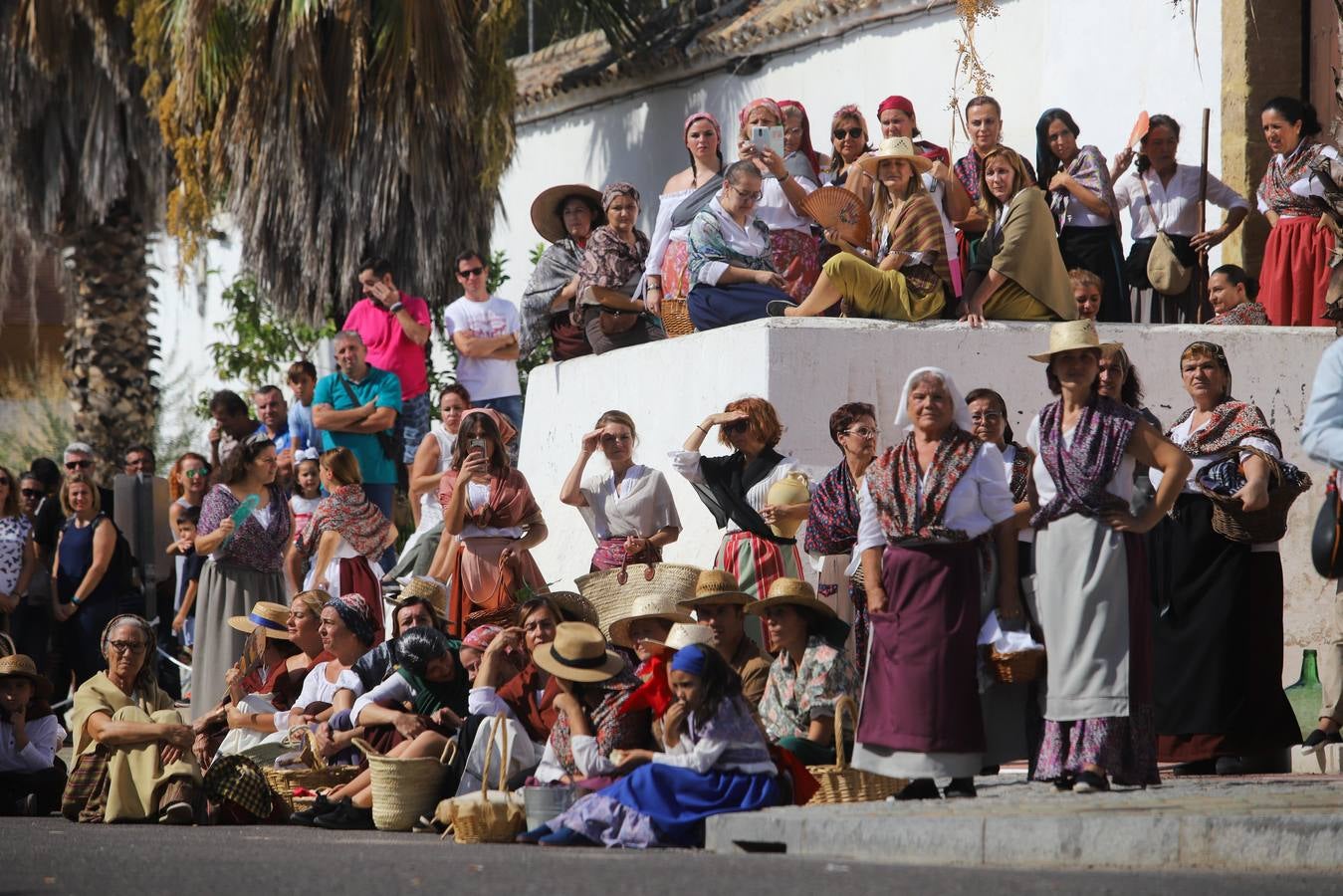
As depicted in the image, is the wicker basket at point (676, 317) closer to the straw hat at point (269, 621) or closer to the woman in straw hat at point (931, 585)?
the straw hat at point (269, 621)

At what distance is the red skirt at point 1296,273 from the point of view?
40.1ft

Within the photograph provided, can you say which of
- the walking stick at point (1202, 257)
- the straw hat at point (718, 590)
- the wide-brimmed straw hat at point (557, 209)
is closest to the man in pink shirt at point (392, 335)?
the wide-brimmed straw hat at point (557, 209)

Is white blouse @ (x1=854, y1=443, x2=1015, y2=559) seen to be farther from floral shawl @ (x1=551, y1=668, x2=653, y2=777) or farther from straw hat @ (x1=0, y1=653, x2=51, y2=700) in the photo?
straw hat @ (x1=0, y1=653, x2=51, y2=700)

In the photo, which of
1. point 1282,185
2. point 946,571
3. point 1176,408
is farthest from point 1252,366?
point 946,571

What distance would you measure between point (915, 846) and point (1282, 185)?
20.0 feet

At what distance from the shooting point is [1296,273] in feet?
40.5

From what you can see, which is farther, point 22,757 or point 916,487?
point 22,757

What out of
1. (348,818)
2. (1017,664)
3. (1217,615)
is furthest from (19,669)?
(1217,615)

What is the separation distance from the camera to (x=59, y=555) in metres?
14.0

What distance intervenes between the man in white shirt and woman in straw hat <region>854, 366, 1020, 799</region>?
6.34 metres

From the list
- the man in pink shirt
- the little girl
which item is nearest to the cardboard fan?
the little girl

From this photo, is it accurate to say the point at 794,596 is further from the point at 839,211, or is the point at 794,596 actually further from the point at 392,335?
the point at 392,335

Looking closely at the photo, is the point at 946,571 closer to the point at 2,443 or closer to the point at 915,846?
the point at 915,846

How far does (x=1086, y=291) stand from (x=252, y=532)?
16.0ft
